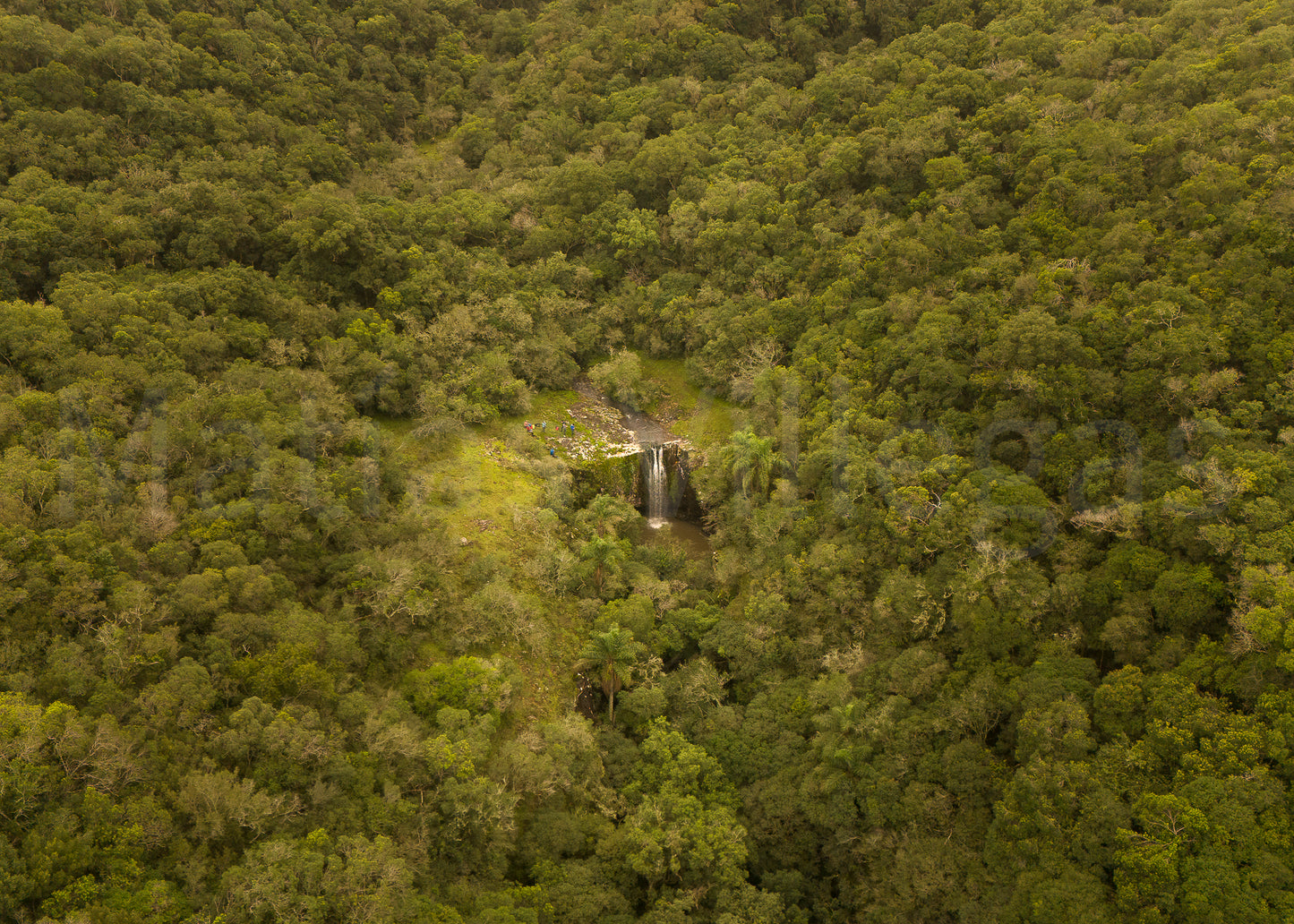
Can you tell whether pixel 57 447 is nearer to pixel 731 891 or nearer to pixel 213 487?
pixel 213 487

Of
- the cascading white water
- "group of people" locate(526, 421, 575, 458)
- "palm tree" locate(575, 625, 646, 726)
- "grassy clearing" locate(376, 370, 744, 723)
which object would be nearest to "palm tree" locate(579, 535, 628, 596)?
"grassy clearing" locate(376, 370, 744, 723)

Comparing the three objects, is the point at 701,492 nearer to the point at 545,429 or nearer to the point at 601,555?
the point at 601,555

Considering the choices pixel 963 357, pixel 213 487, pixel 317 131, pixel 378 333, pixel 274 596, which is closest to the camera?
pixel 274 596

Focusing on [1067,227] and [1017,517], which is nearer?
[1017,517]

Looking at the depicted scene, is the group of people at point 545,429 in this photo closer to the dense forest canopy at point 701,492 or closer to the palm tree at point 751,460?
the dense forest canopy at point 701,492

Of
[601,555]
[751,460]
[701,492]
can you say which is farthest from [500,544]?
[751,460]

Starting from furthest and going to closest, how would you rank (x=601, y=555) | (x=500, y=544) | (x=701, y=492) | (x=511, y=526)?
1. (x=701, y=492)
2. (x=511, y=526)
3. (x=500, y=544)
4. (x=601, y=555)

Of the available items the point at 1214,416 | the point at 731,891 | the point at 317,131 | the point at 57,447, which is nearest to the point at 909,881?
Answer: the point at 731,891
